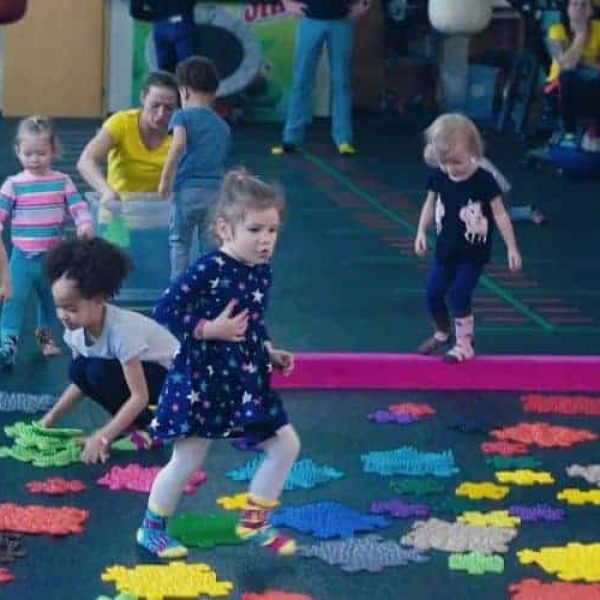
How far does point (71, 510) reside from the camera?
5.09 m

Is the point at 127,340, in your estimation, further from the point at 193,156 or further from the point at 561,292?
the point at 561,292

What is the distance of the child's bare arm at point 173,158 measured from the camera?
24.4 ft

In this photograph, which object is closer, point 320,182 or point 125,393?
point 125,393

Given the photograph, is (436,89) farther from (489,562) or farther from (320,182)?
(489,562)

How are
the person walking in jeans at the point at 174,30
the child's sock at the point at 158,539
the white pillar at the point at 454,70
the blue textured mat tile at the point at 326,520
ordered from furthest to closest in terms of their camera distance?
the white pillar at the point at 454,70, the person walking in jeans at the point at 174,30, the blue textured mat tile at the point at 326,520, the child's sock at the point at 158,539

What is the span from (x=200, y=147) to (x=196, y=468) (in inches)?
119

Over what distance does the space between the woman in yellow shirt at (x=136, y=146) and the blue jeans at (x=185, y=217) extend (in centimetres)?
19

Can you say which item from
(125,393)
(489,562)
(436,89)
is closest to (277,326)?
(125,393)

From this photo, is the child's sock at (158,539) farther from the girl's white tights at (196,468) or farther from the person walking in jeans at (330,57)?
the person walking in jeans at (330,57)


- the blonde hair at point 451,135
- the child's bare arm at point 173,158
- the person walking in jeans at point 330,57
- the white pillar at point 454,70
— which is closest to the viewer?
the blonde hair at point 451,135

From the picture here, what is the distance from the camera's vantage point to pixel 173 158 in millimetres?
7445

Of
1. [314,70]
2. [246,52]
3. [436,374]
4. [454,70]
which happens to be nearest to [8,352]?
[436,374]

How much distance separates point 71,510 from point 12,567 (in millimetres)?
488

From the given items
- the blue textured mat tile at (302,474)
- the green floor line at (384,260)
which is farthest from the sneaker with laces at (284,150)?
the blue textured mat tile at (302,474)
